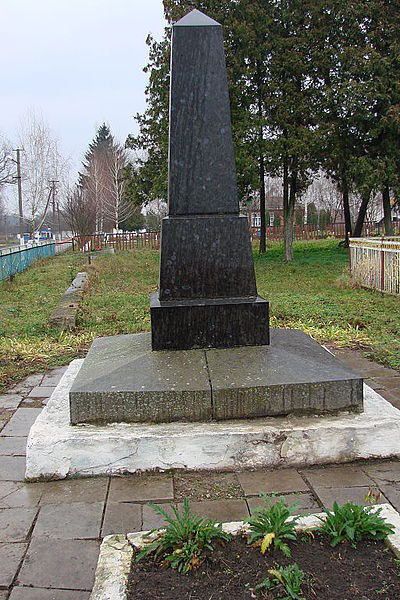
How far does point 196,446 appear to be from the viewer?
3.03 meters

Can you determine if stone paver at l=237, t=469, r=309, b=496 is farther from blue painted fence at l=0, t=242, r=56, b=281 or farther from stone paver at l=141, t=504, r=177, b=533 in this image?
blue painted fence at l=0, t=242, r=56, b=281

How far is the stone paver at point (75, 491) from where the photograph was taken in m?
2.83

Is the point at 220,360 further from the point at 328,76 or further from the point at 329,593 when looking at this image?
the point at 328,76

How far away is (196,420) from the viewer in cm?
316

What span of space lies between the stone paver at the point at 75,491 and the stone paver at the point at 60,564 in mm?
368

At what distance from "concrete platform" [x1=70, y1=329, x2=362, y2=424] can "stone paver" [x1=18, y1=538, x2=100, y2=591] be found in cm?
83

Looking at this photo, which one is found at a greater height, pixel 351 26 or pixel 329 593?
pixel 351 26

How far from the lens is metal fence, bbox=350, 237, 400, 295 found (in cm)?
1066

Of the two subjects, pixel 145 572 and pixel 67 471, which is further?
pixel 67 471

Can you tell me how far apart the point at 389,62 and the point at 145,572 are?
66.2 feet

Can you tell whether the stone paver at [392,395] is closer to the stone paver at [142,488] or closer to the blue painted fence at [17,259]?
the stone paver at [142,488]

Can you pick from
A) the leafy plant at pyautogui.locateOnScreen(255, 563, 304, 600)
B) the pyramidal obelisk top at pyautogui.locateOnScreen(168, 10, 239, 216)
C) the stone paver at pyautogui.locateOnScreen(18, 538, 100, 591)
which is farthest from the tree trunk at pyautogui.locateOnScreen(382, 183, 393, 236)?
the leafy plant at pyautogui.locateOnScreen(255, 563, 304, 600)

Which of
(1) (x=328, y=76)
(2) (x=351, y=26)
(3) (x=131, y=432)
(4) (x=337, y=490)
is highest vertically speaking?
(2) (x=351, y=26)

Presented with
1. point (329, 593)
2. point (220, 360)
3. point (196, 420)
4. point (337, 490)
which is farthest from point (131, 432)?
point (329, 593)
